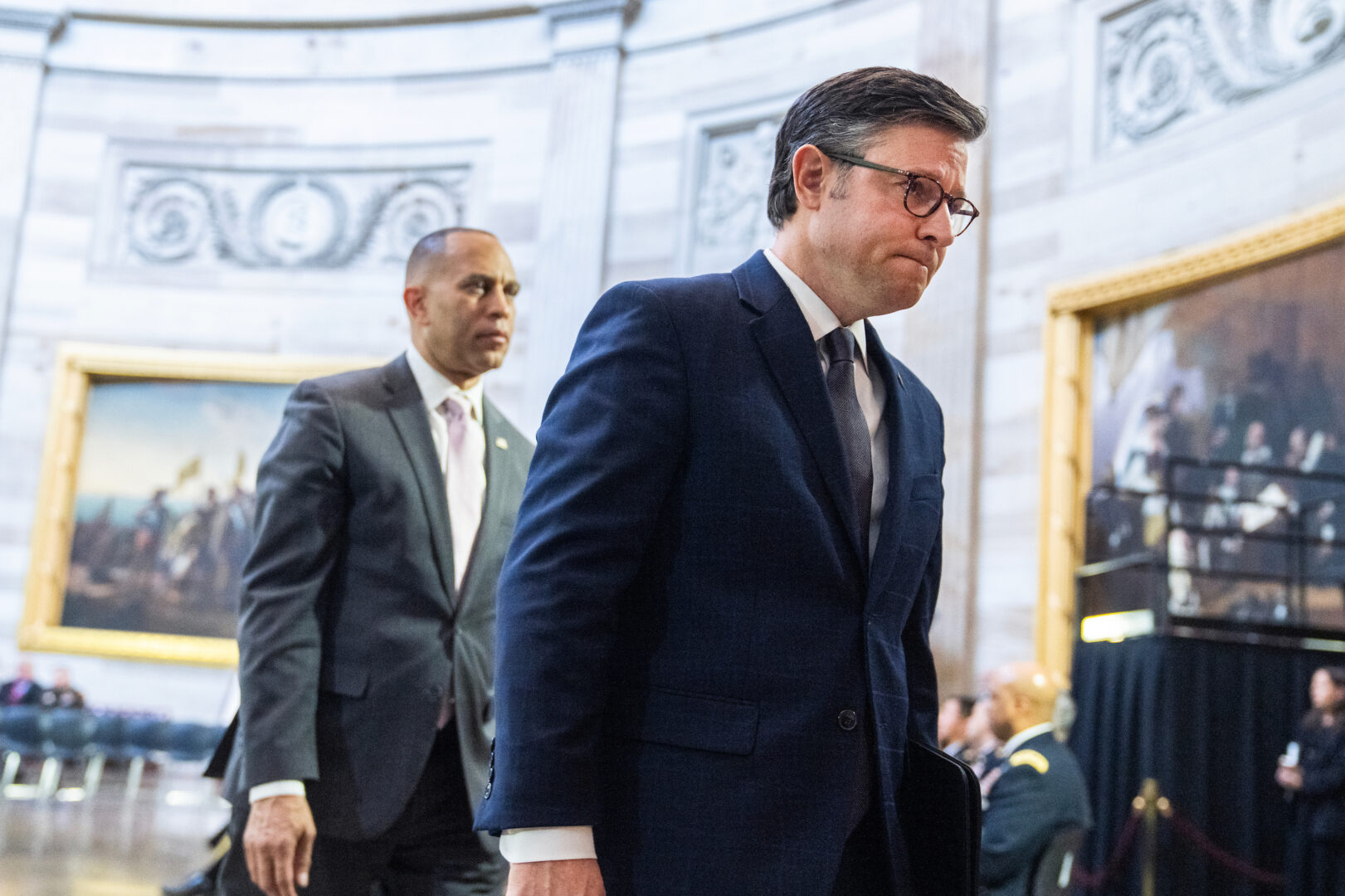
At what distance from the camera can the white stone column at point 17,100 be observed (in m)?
15.4

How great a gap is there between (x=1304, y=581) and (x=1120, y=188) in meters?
3.09

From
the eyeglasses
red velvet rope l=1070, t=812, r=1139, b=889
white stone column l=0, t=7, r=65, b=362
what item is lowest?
red velvet rope l=1070, t=812, r=1139, b=889

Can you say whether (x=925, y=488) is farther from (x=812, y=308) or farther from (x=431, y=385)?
(x=431, y=385)

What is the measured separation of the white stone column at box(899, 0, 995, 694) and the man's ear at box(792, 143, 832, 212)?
7.94 metres

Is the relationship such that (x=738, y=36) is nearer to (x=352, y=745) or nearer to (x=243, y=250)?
(x=243, y=250)

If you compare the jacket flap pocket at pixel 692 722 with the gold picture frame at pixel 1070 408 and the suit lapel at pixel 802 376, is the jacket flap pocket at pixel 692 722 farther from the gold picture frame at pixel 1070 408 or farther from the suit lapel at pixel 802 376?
the gold picture frame at pixel 1070 408

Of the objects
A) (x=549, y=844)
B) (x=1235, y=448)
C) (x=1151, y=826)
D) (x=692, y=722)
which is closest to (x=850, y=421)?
(x=692, y=722)

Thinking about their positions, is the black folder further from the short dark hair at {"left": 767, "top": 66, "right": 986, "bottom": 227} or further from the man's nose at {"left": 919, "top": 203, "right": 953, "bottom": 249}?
the short dark hair at {"left": 767, "top": 66, "right": 986, "bottom": 227}

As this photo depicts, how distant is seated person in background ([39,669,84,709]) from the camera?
44.5ft

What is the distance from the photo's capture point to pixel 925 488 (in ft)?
7.06

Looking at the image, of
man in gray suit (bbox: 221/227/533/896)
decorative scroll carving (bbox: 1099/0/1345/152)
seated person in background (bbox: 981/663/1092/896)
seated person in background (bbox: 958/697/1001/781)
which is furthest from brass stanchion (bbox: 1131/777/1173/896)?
man in gray suit (bbox: 221/227/533/896)

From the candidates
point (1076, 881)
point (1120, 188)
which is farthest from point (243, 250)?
point (1076, 881)

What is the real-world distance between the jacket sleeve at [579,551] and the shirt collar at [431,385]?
1.39 m

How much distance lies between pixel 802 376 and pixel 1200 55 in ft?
27.6
